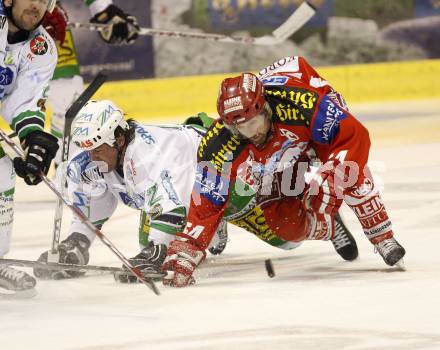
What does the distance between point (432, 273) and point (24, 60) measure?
1509mm

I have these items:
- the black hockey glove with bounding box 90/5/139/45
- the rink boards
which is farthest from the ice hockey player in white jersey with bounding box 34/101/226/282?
the rink boards

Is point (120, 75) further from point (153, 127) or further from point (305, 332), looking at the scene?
point (305, 332)

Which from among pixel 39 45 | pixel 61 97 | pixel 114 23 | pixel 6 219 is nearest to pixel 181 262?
pixel 6 219

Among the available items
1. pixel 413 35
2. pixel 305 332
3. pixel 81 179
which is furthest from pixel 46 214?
pixel 413 35

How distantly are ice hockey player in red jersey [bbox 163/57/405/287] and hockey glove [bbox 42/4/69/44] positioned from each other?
77.7 inches

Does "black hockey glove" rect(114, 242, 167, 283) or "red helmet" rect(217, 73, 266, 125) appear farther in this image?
"black hockey glove" rect(114, 242, 167, 283)

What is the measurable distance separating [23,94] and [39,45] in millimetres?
173

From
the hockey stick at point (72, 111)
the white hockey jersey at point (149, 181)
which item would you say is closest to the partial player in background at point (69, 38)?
the hockey stick at point (72, 111)

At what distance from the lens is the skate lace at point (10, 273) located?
388cm

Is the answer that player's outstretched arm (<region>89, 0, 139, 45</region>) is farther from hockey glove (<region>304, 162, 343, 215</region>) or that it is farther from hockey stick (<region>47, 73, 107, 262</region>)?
→ hockey glove (<region>304, 162, 343, 215</region>)

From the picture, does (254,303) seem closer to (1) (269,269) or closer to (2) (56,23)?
(1) (269,269)

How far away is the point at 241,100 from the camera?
373cm

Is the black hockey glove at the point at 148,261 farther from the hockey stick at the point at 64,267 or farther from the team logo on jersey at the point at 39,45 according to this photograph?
the team logo on jersey at the point at 39,45

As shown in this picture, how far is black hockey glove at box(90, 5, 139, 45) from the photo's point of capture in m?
6.09
